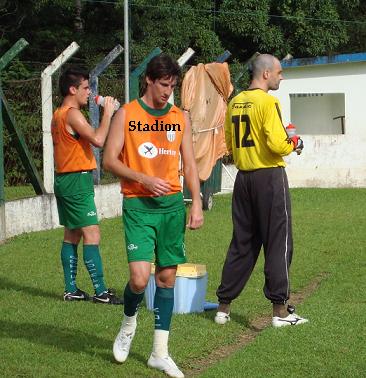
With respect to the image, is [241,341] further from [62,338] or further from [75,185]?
[75,185]

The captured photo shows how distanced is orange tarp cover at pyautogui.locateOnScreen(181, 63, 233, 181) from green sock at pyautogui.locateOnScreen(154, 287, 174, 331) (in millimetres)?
9780

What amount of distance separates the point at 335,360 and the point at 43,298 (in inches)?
133

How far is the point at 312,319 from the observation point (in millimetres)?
7773

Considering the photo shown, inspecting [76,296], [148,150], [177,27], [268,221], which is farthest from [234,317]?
[177,27]

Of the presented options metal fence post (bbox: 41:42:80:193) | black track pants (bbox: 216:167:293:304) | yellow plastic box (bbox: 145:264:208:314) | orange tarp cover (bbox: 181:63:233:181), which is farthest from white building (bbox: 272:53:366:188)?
black track pants (bbox: 216:167:293:304)

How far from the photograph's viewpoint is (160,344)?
639 cm

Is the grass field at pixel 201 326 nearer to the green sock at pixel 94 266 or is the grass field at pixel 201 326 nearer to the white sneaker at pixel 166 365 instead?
the white sneaker at pixel 166 365

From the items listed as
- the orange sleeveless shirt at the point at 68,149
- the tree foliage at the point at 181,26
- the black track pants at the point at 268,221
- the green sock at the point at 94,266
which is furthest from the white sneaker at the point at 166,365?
the tree foliage at the point at 181,26

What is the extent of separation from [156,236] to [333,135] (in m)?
15.4

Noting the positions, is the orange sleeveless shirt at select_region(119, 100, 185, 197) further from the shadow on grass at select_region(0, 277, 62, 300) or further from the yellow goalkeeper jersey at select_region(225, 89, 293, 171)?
the shadow on grass at select_region(0, 277, 62, 300)

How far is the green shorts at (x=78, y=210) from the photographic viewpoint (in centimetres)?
881

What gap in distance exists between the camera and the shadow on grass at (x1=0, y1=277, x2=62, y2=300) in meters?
9.10

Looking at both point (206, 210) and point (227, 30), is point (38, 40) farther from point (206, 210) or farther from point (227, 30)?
point (206, 210)

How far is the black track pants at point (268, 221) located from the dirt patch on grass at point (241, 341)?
0.97 ft
